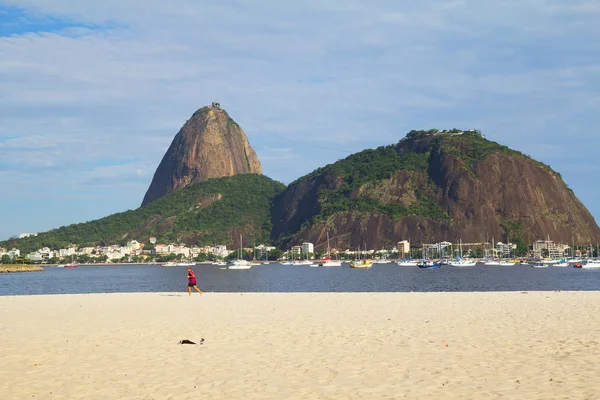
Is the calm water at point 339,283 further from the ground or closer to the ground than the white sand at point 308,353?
closer to the ground

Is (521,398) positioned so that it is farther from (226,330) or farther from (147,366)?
(226,330)

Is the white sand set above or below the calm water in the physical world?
above

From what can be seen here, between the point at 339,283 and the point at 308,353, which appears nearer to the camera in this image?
the point at 308,353

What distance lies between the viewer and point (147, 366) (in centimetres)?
1639

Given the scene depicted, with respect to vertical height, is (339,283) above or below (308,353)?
below

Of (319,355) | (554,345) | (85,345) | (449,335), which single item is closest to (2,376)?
(85,345)

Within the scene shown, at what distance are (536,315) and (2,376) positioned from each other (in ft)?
63.0

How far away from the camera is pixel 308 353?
17.8 meters

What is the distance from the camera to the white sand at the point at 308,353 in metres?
13.6

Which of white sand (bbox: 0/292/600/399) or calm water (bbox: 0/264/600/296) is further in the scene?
calm water (bbox: 0/264/600/296)

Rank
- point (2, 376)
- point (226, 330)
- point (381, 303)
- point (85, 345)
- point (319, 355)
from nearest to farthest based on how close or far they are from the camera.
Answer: point (2, 376)
point (319, 355)
point (85, 345)
point (226, 330)
point (381, 303)

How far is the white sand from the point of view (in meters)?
13.6

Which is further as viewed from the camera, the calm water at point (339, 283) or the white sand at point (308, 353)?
the calm water at point (339, 283)

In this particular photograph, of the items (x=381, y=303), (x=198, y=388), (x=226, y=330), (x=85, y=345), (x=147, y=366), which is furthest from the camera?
(x=381, y=303)
